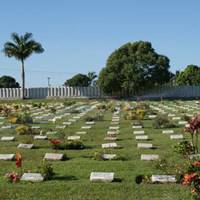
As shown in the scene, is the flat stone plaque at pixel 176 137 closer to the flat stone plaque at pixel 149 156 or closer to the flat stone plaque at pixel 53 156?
the flat stone plaque at pixel 149 156

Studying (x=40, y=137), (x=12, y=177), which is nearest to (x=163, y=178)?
(x=12, y=177)

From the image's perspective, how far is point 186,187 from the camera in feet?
26.9

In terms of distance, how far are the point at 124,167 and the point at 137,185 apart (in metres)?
1.56

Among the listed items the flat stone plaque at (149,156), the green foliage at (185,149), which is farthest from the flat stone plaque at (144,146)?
the green foliage at (185,149)

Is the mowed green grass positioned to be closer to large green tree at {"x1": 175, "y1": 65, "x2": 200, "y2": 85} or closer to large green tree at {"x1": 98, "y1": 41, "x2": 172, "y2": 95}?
large green tree at {"x1": 98, "y1": 41, "x2": 172, "y2": 95}

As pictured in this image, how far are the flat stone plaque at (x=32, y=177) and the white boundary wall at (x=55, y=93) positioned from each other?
40928mm

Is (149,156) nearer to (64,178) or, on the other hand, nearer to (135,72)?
(64,178)

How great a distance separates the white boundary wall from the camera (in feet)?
165

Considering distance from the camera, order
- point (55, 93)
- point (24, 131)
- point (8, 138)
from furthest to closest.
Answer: point (55, 93) → point (24, 131) → point (8, 138)

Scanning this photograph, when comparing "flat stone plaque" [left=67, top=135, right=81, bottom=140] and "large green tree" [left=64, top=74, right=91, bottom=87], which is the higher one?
"large green tree" [left=64, top=74, right=91, bottom=87]

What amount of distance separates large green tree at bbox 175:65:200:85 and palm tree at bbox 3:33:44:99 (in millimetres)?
23713

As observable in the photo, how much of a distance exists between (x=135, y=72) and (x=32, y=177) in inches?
1479

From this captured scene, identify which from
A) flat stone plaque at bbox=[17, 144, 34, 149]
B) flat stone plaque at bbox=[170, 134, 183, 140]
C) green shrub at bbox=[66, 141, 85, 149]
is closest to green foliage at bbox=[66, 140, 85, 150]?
green shrub at bbox=[66, 141, 85, 149]

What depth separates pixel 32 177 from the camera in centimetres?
893
